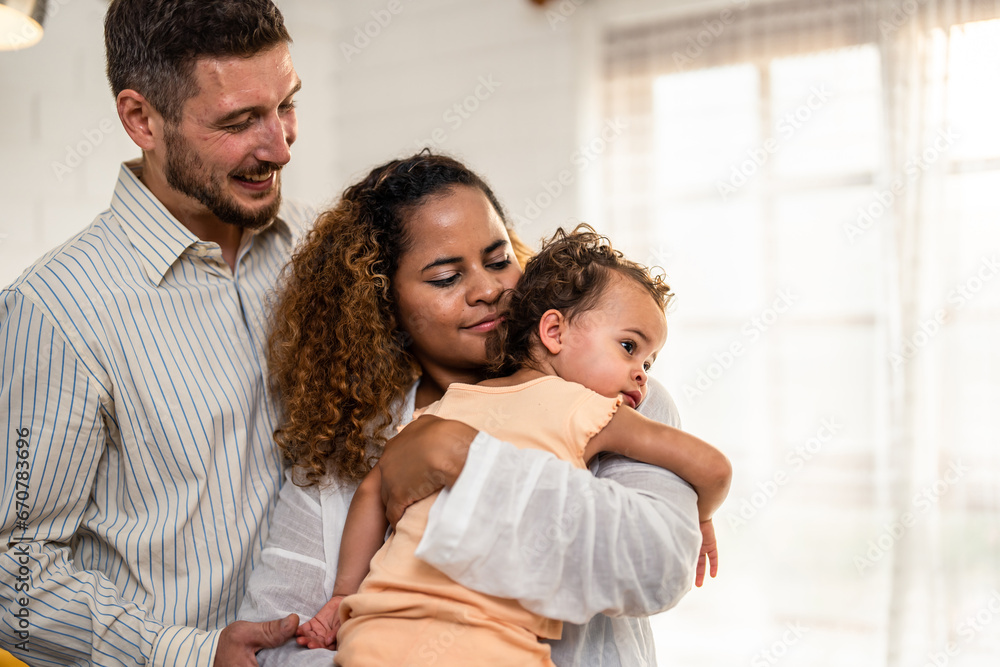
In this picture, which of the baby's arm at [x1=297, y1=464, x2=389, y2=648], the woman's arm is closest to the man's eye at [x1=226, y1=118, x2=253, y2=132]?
the baby's arm at [x1=297, y1=464, x2=389, y2=648]

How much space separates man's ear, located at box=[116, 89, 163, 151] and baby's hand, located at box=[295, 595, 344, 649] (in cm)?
93

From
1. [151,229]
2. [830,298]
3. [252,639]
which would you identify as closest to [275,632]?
[252,639]

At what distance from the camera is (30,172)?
2.61 m

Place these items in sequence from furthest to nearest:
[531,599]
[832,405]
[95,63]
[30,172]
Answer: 1. [832,405]
2. [95,63]
3. [30,172]
4. [531,599]

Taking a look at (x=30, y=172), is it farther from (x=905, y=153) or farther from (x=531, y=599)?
(x=905, y=153)

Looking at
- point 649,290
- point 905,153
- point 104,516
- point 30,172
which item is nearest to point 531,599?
point 649,290

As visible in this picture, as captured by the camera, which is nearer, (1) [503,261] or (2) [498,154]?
(1) [503,261]

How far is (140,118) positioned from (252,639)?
99cm

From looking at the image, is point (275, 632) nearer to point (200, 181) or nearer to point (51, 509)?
point (51, 509)

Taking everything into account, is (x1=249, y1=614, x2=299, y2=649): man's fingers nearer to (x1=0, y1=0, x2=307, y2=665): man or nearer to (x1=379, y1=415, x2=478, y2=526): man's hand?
(x1=0, y1=0, x2=307, y2=665): man

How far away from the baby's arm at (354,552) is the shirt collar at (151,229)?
57 cm

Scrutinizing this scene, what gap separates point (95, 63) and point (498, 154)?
70.5 inches

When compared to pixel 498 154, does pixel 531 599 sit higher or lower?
lower

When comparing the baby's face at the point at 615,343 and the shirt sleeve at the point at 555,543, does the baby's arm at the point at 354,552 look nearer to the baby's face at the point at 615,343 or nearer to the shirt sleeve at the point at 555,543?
the shirt sleeve at the point at 555,543
